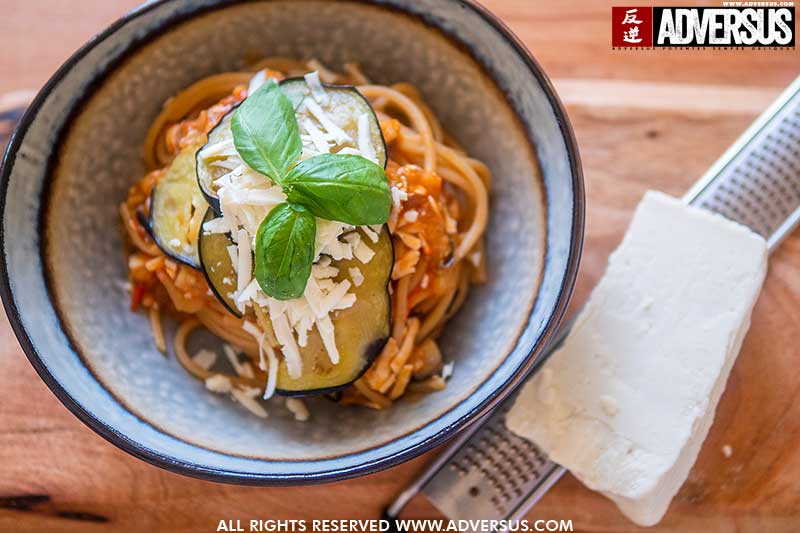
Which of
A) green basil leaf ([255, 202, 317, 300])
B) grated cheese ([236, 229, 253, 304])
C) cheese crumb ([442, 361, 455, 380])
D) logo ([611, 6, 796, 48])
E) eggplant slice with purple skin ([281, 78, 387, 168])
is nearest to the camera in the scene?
green basil leaf ([255, 202, 317, 300])

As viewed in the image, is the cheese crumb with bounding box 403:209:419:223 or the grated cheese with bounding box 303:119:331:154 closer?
the grated cheese with bounding box 303:119:331:154

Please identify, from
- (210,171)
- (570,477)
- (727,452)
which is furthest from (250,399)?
(727,452)

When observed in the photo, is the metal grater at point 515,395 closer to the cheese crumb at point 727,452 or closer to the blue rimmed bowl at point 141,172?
the blue rimmed bowl at point 141,172

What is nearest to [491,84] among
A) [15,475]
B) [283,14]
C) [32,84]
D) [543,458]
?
[283,14]

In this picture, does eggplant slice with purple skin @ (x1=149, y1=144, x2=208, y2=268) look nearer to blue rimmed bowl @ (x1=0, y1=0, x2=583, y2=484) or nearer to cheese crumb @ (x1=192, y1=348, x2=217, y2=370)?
blue rimmed bowl @ (x1=0, y1=0, x2=583, y2=484)

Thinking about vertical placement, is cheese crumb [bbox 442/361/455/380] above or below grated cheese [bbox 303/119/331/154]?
below

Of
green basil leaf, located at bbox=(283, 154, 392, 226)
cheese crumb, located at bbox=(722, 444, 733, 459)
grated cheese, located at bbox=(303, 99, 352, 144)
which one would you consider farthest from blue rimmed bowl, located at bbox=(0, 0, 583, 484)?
cheese crumb, located at bbox=(722, 444, 733, 459)

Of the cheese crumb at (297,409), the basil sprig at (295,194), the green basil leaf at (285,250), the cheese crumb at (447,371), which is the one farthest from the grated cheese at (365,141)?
the cheese crumb at (297,409)
